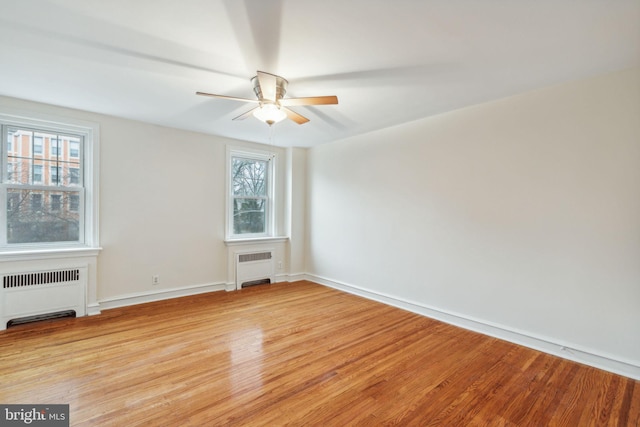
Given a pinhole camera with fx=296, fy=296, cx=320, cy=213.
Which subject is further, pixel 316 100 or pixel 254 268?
pixel 254 268

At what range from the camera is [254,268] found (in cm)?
503

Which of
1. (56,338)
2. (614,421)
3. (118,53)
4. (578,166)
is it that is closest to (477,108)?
(578,166)

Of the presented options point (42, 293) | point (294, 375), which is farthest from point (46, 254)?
point (294, 375)

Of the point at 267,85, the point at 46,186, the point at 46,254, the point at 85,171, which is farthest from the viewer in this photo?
the point at 85,171

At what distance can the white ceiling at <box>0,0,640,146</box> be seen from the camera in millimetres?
1754

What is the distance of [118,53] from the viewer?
7.39ft

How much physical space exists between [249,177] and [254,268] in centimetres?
159

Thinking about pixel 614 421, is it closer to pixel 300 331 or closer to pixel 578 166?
pixel 578 166

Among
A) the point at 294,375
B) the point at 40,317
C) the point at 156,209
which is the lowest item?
the point at 294,375

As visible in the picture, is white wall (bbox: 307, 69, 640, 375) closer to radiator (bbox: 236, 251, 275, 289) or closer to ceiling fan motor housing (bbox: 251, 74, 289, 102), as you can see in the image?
radiator (bbox: 236, 251, 275, 289)

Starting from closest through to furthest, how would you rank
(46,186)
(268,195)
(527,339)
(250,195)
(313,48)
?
(313,48) → (527,339) → (46,186) → (250,195) → (268,195)

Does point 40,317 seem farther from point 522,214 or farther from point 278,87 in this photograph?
point 522,214

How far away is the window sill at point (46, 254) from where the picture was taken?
3125mm

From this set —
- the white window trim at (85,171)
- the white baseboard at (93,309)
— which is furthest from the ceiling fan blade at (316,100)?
the white baseboard at (93,309)
